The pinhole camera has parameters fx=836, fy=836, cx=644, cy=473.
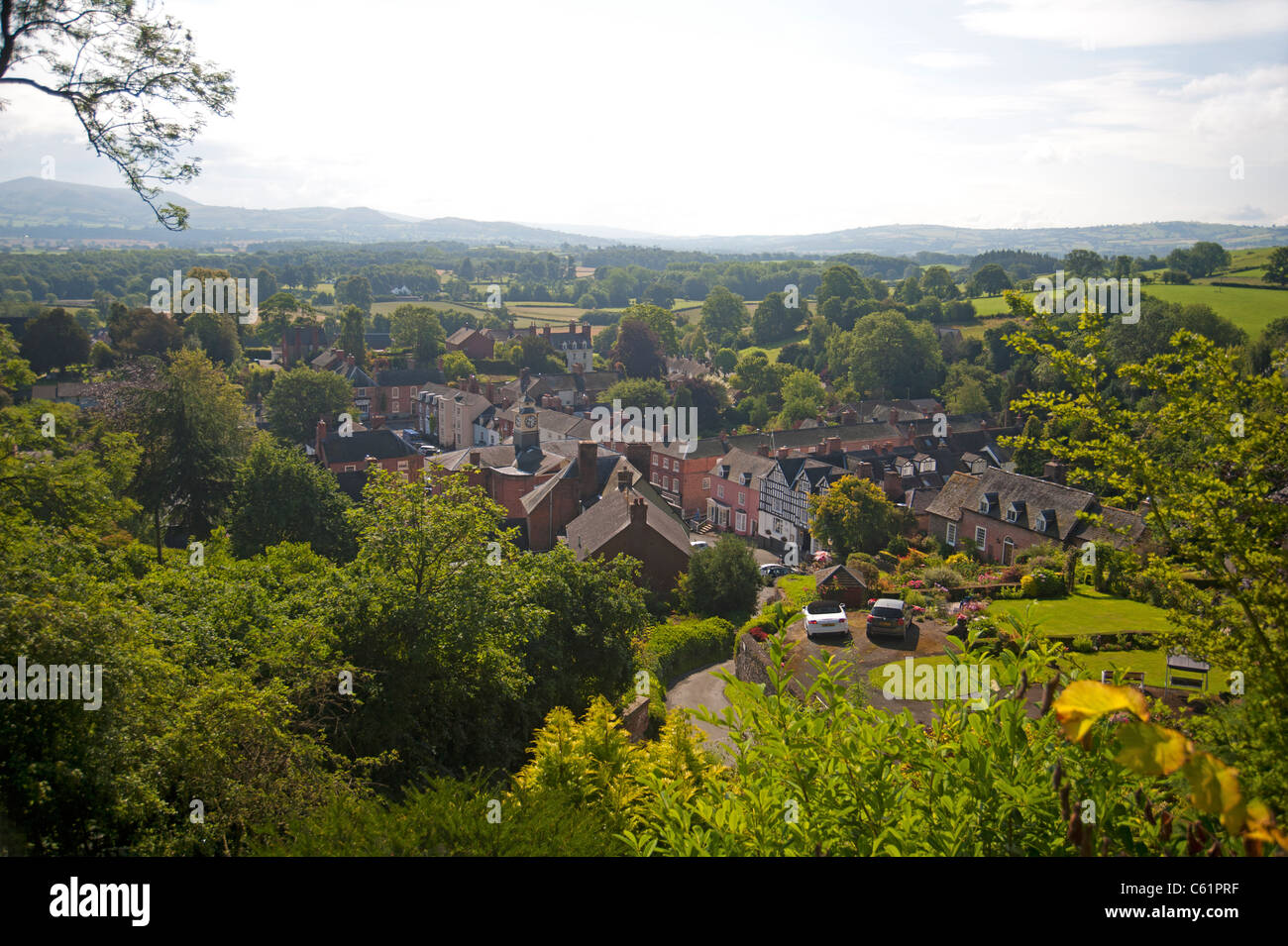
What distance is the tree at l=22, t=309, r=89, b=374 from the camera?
245ft

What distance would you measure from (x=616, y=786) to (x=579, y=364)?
99.6m

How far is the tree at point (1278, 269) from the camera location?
3196 inches

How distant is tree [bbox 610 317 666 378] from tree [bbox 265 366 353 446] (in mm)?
42299

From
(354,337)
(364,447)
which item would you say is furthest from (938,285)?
(364,447)

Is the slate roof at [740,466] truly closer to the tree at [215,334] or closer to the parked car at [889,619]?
the parked car at [889,619]

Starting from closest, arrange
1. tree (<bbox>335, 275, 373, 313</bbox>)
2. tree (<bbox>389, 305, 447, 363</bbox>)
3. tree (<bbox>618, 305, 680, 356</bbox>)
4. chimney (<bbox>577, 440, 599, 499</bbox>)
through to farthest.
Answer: chimney (<bbox>577, 440, 599, 499</bbox>) < tree (<bbox>389, 305, 447, 363</bbox>) < tree (<bbox>618, 305, 680, 356</bbox>) < tree (<bbox>335, 275, 373, 313</bbox>)

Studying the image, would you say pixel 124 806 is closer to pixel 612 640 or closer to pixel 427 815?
pixel 427 815

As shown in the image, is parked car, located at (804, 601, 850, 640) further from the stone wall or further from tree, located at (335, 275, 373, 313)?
tree, located at (335, 275, 373, 313)

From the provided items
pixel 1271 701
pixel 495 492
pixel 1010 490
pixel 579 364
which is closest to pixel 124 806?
pixel 1271 701

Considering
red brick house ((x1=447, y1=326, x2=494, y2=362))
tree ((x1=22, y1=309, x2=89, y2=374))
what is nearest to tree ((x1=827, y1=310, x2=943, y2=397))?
red brick house ((x1=447, y1=326, x2=494, y2=362))

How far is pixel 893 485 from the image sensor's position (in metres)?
51.4

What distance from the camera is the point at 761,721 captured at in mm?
6957

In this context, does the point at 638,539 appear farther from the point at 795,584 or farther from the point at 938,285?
the point at 938,285

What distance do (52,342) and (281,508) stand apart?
5645cm
